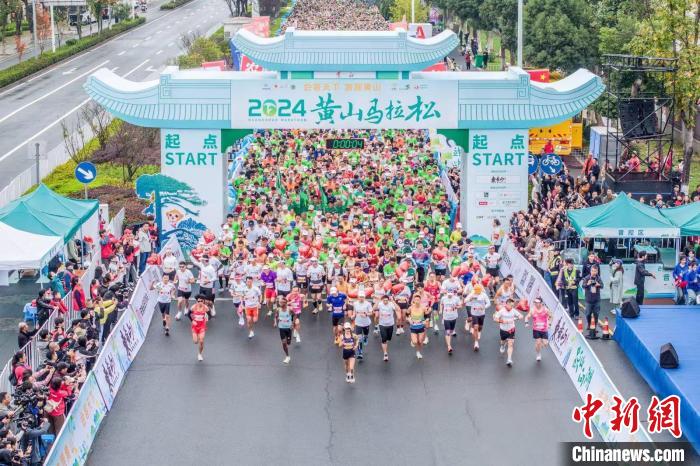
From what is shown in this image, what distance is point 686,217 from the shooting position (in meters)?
29.2

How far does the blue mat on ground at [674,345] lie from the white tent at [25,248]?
523 inches

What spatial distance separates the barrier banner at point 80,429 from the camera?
688 inches

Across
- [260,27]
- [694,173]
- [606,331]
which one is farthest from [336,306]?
[260,27]

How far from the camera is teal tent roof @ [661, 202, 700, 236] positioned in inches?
1130

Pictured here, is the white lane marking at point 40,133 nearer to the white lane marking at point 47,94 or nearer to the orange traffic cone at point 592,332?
the white lane marking at point 47,94

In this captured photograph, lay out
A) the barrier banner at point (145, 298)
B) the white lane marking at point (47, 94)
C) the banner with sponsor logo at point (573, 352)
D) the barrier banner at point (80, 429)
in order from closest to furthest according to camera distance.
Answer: the barrier banner at point (80, 429), the banner with sponsor logo at point (573, 352), the barrier banner at point (145, 298), the white lane marking at point (47, 94)

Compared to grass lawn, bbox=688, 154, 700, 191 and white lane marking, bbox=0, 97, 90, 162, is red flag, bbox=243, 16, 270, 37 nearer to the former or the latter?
white lane marking, bbox=0, 97, 90, 162

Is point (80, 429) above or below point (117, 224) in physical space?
above

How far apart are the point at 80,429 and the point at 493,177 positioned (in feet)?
57.7

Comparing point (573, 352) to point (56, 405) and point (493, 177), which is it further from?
point (493, 177)

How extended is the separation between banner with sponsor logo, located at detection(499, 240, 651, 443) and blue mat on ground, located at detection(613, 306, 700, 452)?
1.39 metres

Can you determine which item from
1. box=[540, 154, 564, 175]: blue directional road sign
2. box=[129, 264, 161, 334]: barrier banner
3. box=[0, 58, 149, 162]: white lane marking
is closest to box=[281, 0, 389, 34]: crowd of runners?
box=[0, 58, 149, 162]: white lane marking

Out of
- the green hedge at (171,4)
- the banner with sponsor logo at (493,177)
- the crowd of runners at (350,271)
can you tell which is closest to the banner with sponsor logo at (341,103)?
the banner with sponsor logo at (493,177)

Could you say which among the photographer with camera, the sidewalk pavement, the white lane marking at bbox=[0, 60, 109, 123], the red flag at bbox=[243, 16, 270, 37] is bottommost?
the white lane marking at bbox=[0, 60, 109, 123]
